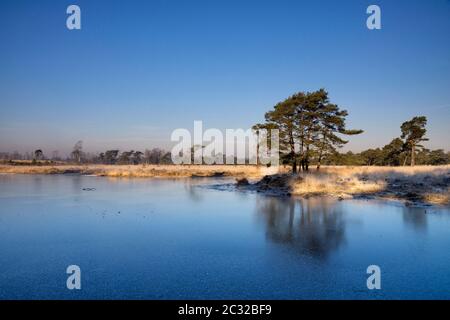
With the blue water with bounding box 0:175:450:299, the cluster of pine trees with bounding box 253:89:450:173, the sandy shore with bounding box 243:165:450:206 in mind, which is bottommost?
the blue water with bounding box 0:175:450:299

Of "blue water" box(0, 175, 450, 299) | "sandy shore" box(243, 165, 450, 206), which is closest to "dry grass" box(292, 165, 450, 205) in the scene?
"sandy shore" box(243, 165, 450, 206)

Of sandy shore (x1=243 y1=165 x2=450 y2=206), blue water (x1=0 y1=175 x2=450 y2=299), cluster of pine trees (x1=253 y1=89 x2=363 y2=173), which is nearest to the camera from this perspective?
blue water (x1=0 y1=175 x2=450 y2=299)

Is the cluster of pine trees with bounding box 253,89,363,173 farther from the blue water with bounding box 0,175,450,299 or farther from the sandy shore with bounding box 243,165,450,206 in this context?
the blue water with bounding box 0,175,450,299

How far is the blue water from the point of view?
594 centimetres

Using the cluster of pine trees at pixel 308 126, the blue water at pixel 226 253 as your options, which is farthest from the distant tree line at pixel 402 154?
the blue water at pixel 226 253

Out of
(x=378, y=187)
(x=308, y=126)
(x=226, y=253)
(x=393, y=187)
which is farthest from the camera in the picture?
(x=308, y=126)

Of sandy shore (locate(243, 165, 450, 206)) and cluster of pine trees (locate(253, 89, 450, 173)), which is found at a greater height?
cluster of pine trees (locate(253, 89, 450, 173))

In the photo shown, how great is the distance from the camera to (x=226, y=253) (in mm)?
8258

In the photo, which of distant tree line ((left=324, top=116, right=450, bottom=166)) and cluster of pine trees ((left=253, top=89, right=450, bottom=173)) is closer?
cluster of pine trees ((left=253, top=89, right=450, bottom=173))

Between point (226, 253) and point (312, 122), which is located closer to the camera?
point (226, 253)

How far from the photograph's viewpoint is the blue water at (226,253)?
5941 millimetres

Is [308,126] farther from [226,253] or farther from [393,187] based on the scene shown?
[226,253]

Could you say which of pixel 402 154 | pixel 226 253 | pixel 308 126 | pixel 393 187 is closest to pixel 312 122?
pixel 308 126
